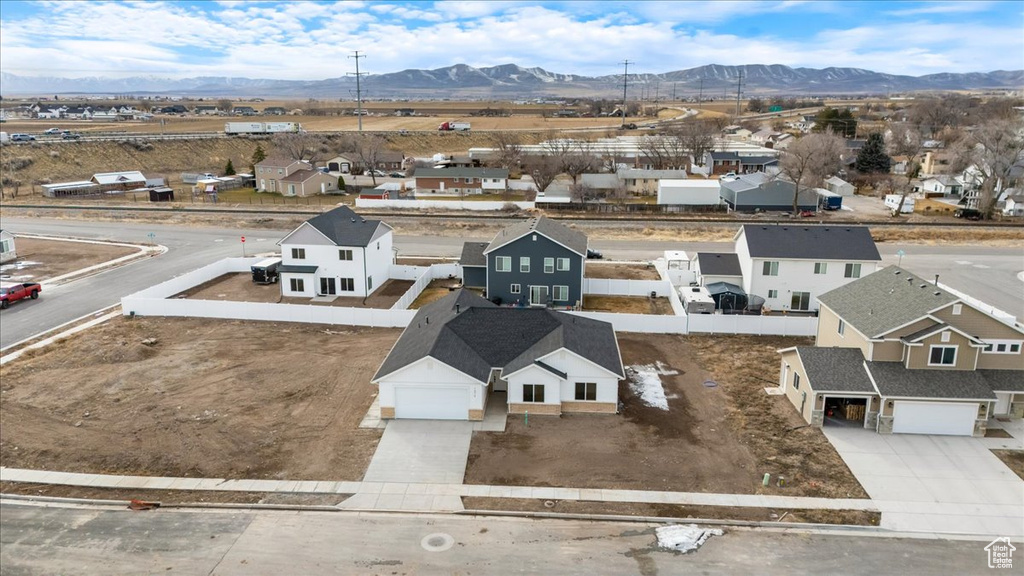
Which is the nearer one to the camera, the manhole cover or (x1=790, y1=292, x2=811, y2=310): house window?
the manhole cover

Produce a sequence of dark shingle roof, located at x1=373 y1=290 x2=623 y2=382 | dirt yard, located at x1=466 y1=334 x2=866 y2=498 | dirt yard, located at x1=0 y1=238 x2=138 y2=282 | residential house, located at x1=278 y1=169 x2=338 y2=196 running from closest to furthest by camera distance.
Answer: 1. dirt yard, located at x1=466 y1=334 x2=866 y2=498
2. dark shingle roof, located at x1=373 y1=290 x2=623 y2=382
3. dirt yard, located at x1=0 y1=238 x2=138 y2=282
4. residential house, located at x1=278 y1=169 x2=338 y2=196

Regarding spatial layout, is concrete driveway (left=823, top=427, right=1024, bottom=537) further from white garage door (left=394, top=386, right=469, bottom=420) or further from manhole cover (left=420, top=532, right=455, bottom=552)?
white garage door (left=394, top=386, right=469, bottom=420)

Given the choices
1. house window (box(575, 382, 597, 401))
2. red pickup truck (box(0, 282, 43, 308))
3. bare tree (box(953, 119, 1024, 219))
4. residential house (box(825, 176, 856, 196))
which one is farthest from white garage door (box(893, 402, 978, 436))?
residential house (box(825, 176, 856, 196))

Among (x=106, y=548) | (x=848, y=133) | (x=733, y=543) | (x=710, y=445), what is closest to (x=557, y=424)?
(x=710, y=445)

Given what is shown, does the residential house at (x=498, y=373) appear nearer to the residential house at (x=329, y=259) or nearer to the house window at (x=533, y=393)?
the house window at (x=533, y=393)

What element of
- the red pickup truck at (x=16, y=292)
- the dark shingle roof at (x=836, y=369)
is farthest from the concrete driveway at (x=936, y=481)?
the red pickup truck at (x=16, y=292)

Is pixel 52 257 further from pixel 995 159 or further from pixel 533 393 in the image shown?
pixel 995 159

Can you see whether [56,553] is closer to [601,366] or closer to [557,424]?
[557,424]
